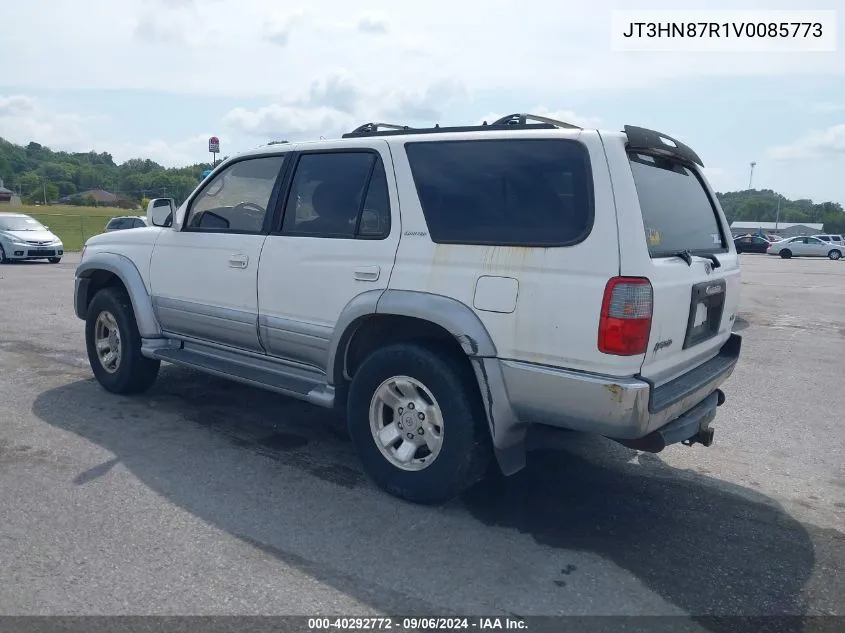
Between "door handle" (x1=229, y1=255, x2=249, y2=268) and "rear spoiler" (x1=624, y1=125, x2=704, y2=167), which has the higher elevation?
"rear spoiler" (x1=624, y1=125, x2=704, y2=167)

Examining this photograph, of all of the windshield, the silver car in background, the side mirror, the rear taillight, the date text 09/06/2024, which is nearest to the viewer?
the date text 09/06/2024

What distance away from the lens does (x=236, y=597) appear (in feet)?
9.72

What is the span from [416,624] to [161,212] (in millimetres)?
3947

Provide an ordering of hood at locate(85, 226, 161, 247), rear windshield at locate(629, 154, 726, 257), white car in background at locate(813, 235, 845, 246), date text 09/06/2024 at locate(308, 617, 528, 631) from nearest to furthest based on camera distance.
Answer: date text 09/06/2024 at locate(308, 617, 528, 631) → rear windshield at locate(629, 154, 726, 257) → hood at locate(85, 226, 161, 247) → white car in background at locate(813, 235, 845, 246)

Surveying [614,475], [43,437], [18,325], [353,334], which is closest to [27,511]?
[43,437]

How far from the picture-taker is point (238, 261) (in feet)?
15.8

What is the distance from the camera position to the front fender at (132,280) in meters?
5.52

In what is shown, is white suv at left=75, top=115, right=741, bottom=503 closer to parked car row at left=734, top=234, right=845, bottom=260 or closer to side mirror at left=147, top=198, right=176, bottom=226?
side mirror at left=147, top=198, right=176, bottom=226

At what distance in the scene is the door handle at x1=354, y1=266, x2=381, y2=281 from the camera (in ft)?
13.2

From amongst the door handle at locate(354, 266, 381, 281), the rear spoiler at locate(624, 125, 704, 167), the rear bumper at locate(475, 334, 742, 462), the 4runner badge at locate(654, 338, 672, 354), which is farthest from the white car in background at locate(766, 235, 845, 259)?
the door handle at locate(354, 266, 381, 281)

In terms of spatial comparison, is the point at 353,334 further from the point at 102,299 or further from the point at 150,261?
the point at 102,299

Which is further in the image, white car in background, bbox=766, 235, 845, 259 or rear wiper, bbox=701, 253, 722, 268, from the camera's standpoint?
white car in background, bbox=766, 235, 845, 259

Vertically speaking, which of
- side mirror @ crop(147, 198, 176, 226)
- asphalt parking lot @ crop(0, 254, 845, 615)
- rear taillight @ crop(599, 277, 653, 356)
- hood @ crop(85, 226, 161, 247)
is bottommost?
asphalt parking lot @ crop(0, 254, 845, 615)

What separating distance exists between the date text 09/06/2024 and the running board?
1632 mm
